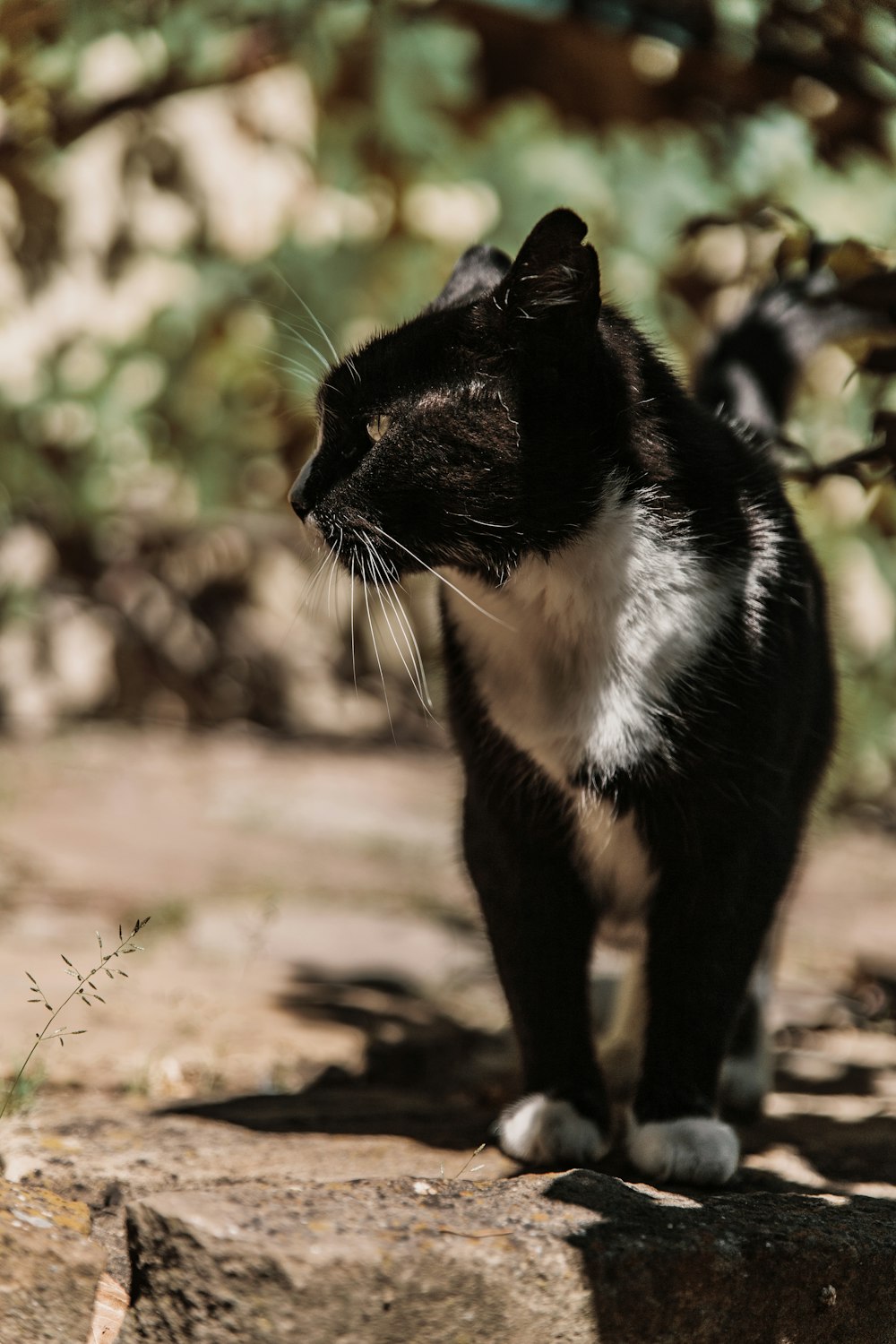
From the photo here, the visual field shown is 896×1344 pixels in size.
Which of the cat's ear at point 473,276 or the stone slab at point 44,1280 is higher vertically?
the cat's ear at point 473,276

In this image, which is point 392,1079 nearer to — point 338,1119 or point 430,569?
point 338,1119

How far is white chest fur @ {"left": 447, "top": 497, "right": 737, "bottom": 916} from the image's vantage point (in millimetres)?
1687

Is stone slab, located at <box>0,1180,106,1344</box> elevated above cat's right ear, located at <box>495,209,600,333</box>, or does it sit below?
below

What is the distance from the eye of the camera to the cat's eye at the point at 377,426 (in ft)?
5.72

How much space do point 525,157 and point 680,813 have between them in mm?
3457

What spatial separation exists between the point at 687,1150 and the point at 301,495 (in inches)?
37.0

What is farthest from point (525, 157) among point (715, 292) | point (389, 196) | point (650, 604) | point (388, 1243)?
point (388, 1243)

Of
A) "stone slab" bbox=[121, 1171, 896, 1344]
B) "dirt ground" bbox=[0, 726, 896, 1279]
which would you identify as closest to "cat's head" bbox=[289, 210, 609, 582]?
"dirt ground" bbox=[0, 726, 896, 1279]

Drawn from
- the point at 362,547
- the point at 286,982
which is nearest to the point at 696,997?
the point at 362,547

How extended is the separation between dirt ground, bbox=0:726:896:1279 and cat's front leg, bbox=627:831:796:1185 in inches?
4.0

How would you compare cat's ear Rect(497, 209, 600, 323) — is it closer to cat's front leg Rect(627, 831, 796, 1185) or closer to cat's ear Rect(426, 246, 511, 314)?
cat's ear Rect(426, 246, 511, 314)

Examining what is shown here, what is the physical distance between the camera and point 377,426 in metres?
1.75

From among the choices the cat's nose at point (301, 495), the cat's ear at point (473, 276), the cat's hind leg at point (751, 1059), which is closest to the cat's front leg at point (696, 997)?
the cat's hind leg at point (751, 1059)

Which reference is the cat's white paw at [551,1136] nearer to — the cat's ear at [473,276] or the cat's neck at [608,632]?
the cat's neck at [608,632]
